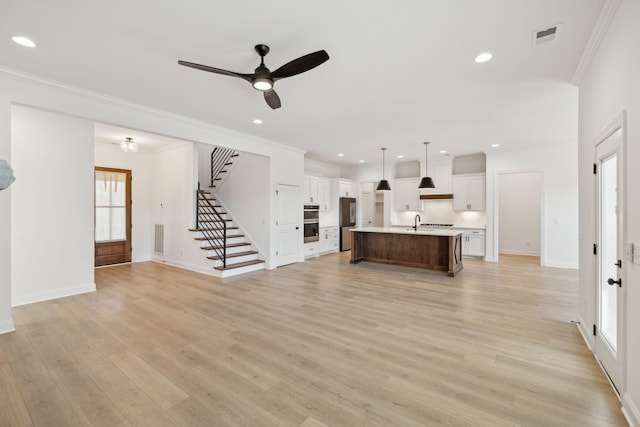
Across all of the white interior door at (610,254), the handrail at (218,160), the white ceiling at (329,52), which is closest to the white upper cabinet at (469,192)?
the white ceiling at (329,52)

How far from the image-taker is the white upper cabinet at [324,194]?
29.0 ft

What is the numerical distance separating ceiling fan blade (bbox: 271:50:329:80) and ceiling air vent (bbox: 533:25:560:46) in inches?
75.6

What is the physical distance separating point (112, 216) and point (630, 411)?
9.01m

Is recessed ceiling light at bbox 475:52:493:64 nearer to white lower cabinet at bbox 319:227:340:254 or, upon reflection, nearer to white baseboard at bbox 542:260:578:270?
white baseboard at bbox 542:260:578:270

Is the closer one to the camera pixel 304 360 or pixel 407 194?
pixel 304 360

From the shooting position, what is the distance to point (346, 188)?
9.70 meters

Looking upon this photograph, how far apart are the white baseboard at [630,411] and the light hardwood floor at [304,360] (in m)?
0.07

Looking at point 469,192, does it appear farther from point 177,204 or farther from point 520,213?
point 177,204

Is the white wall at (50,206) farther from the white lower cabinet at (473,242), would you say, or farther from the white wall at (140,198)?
the white lower cabinet at (473,242)

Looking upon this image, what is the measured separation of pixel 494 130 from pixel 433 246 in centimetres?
268

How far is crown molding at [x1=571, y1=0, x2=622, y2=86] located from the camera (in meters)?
2.13

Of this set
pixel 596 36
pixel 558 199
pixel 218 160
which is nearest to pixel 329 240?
pixel 218 160

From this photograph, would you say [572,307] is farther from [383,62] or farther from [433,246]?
[383,62]

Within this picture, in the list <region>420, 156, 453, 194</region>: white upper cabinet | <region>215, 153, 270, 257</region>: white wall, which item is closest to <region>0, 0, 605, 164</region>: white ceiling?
<region>215, 153, 270, 257</region>: white wall
